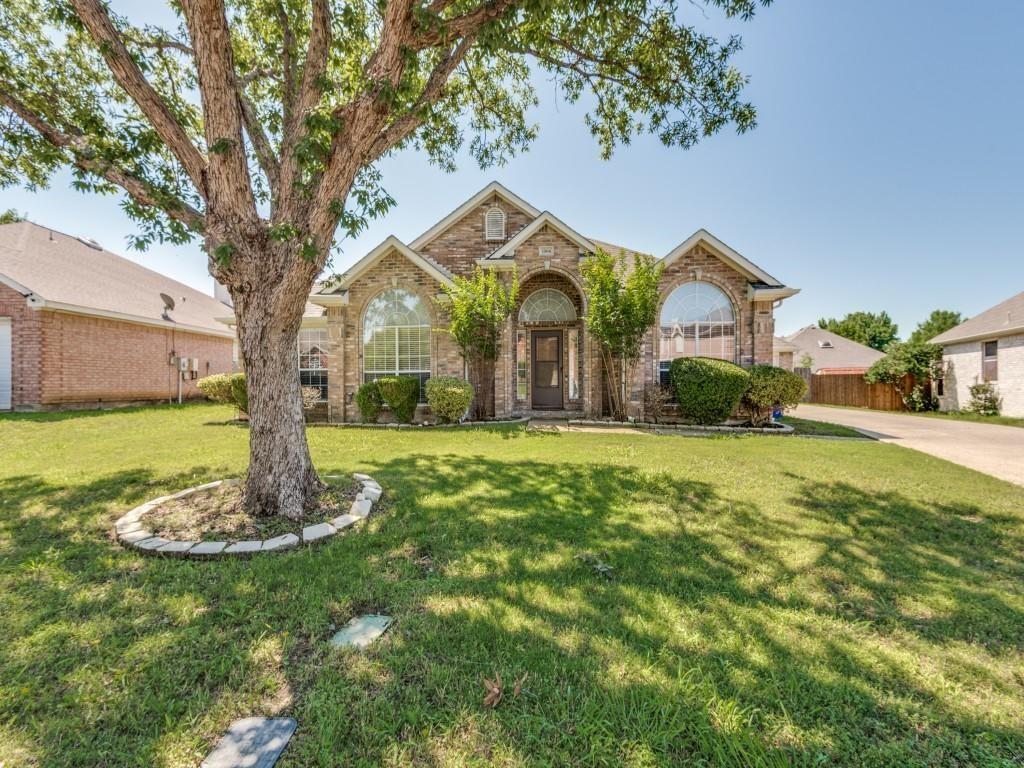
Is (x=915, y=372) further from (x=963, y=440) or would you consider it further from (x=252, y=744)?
(x=252, y=744)

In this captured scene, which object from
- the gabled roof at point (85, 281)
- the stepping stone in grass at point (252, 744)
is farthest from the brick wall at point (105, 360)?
the stepping stone in grass at point (252, 744)

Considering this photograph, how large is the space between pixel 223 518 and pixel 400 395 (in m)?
6.80

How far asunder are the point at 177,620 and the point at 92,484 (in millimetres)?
4271

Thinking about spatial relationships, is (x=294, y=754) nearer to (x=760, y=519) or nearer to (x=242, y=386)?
(x=760, y=519)

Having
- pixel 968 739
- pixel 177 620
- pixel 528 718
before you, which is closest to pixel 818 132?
pixel 968 739

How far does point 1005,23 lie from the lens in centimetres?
820

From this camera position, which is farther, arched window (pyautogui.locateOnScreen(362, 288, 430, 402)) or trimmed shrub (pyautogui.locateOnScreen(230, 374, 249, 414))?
arched window (pyautogui.locateOnScreen(362, 288, 430, 402))

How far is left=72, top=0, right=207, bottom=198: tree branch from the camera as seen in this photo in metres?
3.66

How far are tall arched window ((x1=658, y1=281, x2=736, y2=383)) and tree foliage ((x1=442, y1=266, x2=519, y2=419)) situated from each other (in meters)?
4.52

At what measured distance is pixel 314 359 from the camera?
12.1 meters

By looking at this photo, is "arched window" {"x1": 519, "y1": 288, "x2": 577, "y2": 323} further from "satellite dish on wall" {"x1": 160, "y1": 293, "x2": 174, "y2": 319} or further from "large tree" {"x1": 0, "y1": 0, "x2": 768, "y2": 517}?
"satellite dish on wall" {"x1": 160, "y1": 293, "x2": 174, "y2": 319}

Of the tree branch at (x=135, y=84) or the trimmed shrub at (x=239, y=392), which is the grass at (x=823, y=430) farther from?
the trimmed shrub at (x=239, y=392)

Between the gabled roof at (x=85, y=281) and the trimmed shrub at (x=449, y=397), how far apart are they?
1254cm

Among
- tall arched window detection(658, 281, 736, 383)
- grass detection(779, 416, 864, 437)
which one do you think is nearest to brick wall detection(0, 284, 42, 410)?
tall arched window detection(658, 281, 736, 383)
